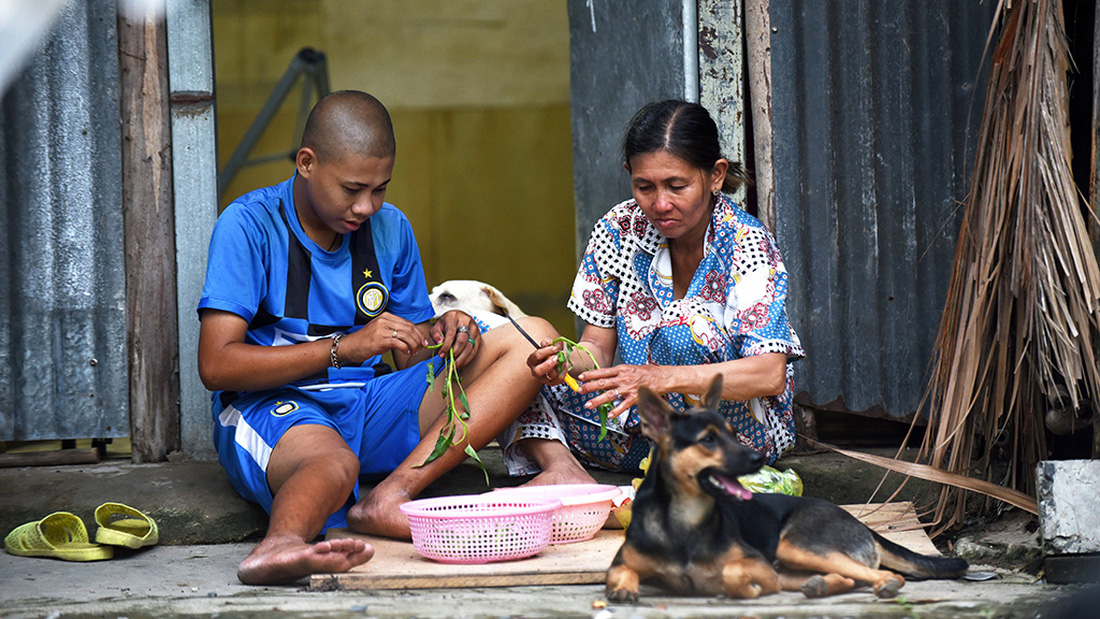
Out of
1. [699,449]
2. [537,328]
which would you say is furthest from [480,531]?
[537,328]

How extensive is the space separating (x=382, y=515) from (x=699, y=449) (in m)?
1.23

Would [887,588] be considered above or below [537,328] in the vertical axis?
below

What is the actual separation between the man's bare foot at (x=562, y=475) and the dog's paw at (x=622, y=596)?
0.92 metres

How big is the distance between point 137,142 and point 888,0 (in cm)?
299

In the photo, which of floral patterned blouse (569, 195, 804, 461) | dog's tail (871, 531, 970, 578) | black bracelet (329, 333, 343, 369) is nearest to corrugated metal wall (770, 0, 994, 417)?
floral patterned blouse (569, 195, 804, 461)

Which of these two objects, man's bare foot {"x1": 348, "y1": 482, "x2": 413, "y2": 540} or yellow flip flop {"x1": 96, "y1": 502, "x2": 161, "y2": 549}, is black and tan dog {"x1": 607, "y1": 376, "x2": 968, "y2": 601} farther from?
yellow flip flop {"x1": 96, "y1": 502, "x2": 161, "y2": 549}

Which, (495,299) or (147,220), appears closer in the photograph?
(147,220)

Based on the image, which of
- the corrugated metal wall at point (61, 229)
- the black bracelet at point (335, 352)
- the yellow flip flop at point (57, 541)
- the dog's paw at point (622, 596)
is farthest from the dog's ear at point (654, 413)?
the corrugated metal wall at point (61, 229)

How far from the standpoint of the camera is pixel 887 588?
2492mm

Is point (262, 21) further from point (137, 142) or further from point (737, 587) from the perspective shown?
point (737, 587)

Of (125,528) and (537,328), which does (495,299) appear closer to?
(537,328)

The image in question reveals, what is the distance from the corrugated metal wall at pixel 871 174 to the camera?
407 cm

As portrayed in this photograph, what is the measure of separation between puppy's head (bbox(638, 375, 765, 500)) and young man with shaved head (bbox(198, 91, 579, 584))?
92 centimetres

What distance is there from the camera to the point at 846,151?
413 centimetres
